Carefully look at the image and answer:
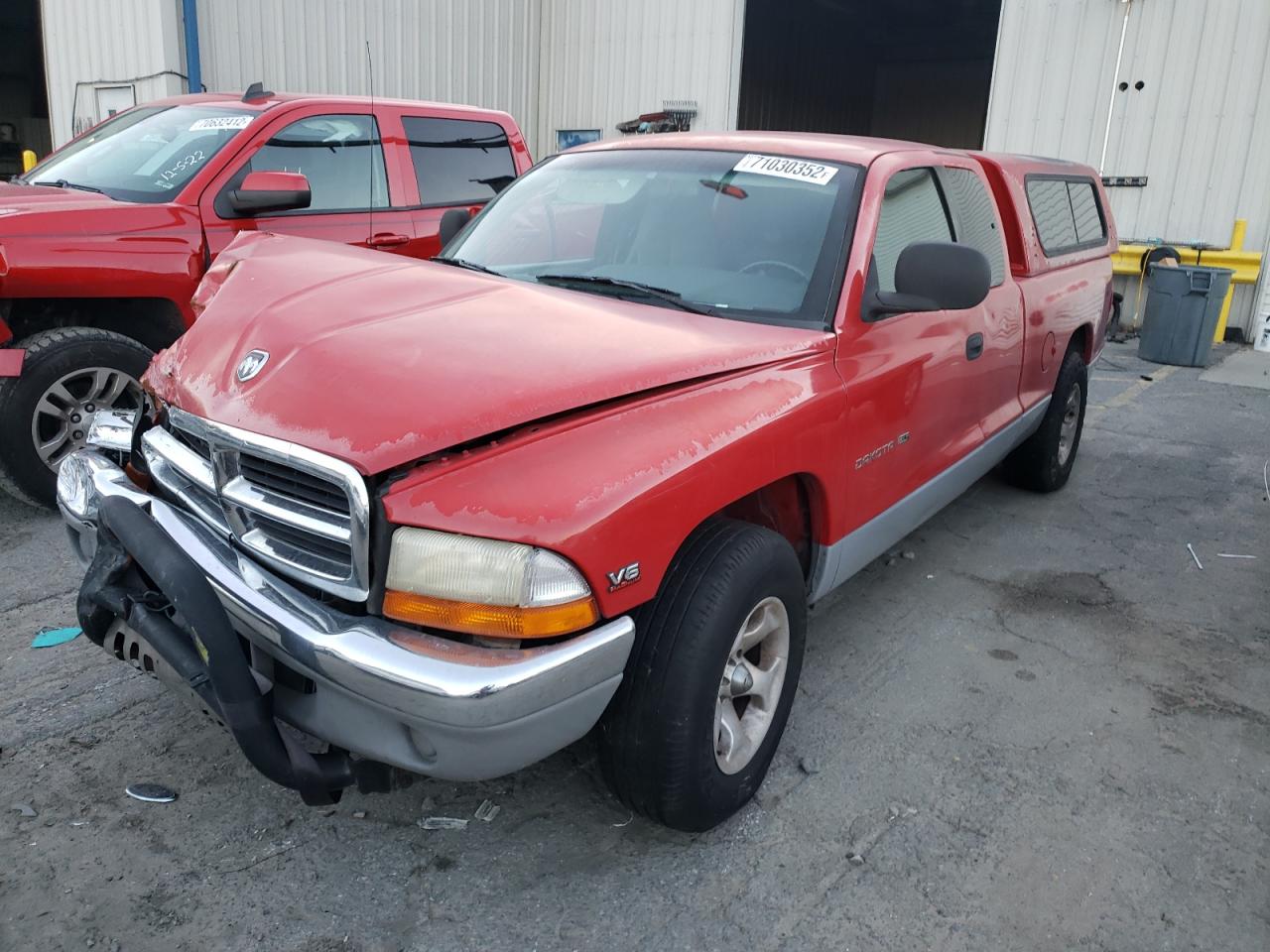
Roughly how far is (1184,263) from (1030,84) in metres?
2.90

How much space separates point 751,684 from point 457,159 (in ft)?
14.9

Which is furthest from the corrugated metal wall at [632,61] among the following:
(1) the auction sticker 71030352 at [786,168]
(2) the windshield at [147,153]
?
(1) the auction sticker 71030352 at [786,168]

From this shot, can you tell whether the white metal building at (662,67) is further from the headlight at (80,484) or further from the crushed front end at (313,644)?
the crushed front end at (313,644)

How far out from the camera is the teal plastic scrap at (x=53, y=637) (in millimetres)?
3490

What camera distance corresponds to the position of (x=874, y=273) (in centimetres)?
309

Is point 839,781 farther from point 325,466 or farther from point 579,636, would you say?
point 325,466

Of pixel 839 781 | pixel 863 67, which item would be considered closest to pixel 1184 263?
pixel 839 781

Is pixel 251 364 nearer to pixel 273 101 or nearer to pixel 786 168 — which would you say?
pixel 786 168

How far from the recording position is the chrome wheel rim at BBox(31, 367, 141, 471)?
4.48 m

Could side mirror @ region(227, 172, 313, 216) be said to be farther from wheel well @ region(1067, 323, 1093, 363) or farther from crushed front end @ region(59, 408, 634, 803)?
wheel well @ region(1067, 323, 1093, 363)

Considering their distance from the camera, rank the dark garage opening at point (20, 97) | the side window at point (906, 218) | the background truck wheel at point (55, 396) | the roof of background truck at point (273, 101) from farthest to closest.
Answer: the dark garage opening at point (20, 97)
the roof of background truck at point (273, 101)
the background truck wheel at point (55, 396)
the side window at point (906, 218)

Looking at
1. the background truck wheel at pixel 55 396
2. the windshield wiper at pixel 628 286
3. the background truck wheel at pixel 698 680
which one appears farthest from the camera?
the background truck wheel at pixel 55 396

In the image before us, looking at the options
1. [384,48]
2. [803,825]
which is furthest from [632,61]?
[803,825]

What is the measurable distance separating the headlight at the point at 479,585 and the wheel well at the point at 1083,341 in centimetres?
431
